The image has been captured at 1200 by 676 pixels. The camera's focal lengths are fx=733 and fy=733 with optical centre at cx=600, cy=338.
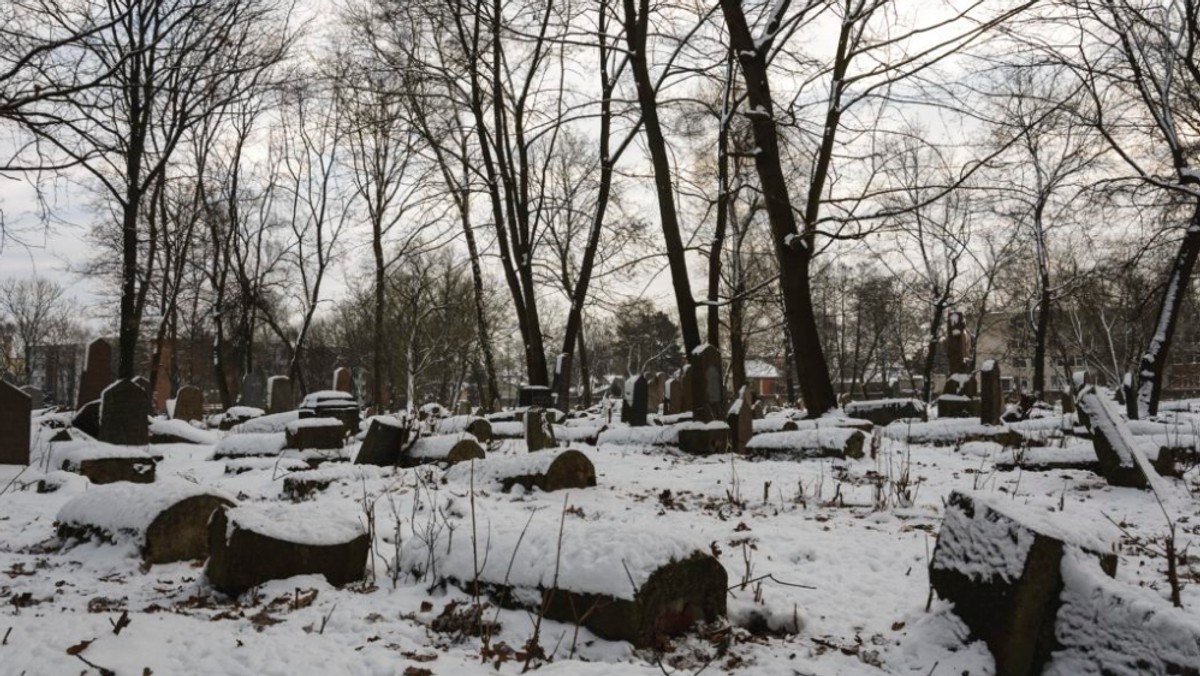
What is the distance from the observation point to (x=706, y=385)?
11.8 metres

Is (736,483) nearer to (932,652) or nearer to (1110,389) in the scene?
(932,652)

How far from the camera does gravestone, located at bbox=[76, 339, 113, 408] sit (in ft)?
48.3

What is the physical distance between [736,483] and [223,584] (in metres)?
4.47

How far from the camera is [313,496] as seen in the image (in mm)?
7223

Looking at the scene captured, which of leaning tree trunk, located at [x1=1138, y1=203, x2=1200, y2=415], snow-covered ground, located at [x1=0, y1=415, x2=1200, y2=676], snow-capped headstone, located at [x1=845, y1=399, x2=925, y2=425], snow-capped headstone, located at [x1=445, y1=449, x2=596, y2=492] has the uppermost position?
leaning tree trunk, located at [x1=1138, y1=203, x2=1200, y2=415]

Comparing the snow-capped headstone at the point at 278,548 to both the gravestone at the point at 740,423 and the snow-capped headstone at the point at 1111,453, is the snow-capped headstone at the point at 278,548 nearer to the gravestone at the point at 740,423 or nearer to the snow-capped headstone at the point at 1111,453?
the snow-capped headstone at the point at 1111,453

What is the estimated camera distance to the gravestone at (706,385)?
11.8m

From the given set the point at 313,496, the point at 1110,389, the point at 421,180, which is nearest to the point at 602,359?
the point at 1110,389

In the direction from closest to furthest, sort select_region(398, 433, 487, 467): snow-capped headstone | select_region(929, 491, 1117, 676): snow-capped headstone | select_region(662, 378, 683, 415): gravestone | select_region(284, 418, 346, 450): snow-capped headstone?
select_region(929, 491, 1117, 676): snow-capped headstone, select_region(398, 433, 487, 467): snow-capped headstone, select_region(284, 418, 346, 450): snow-capped headstone, select_region(662, 378, 683, 415): gravestone

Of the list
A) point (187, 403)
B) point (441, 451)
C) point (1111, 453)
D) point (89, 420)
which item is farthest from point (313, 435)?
point (187, 403)

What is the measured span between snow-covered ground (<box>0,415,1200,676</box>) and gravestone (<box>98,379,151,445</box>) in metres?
4.90

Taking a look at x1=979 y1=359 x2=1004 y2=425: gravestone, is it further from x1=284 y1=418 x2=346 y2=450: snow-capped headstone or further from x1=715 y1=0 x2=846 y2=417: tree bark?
x1=284 y1=418 x2=346 y2=450: snow-capped headstone

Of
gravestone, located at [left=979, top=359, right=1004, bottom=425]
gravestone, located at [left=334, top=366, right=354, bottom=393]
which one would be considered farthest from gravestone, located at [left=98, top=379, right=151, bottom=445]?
gravestone, located at [left=979, top=359, right=1004, bottom=425]

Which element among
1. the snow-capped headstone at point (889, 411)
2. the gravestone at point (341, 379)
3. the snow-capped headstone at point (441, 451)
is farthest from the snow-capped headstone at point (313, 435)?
the snow-capped headstone at point (889, 411)
